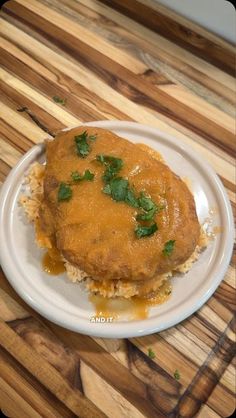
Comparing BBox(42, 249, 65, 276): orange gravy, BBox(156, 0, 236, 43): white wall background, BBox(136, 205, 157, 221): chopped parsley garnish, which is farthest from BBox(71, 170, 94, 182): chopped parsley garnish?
BBox(156, 0, 236, 43): white wall background

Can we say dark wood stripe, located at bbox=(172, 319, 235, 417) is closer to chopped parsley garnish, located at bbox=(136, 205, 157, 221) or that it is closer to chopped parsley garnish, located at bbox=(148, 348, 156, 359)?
chopped parsley garnish, located at bbox=(148, 348, 156, 359)

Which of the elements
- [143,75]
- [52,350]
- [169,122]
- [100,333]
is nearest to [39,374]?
[52,350]

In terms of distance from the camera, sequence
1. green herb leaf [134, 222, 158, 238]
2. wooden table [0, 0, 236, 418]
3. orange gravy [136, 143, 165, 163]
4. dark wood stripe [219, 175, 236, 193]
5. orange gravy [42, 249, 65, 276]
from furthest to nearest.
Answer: dark wood stripe [219, 175, 236, 193] → orange gravy [136, 143, 165, 163] → orange gravy [42, 249, 65, 276] → wooden table [0, 0, 236, 418] → green herb leaf [134, 222, 158, 238]

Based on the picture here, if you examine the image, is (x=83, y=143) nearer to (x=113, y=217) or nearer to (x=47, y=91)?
(x=113, y=217)

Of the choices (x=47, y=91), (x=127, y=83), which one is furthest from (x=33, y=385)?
(x=127, y=83)

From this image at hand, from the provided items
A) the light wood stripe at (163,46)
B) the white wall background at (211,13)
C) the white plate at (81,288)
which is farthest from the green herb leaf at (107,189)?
the white wall background at (211,13)

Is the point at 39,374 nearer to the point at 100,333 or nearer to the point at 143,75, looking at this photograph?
the point at 100,333
